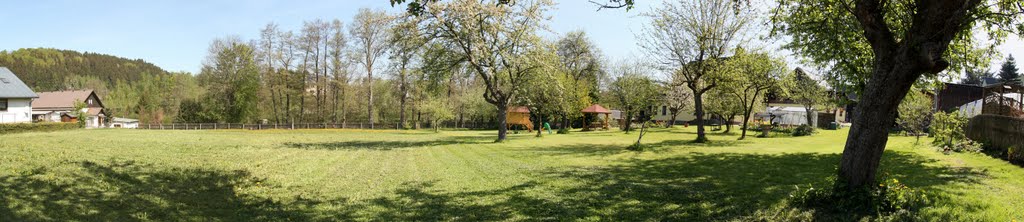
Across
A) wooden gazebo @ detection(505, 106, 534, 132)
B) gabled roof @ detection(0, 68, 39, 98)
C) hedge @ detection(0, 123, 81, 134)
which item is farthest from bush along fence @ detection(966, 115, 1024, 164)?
gabled roof @ detection(0, 68, 39, 98)

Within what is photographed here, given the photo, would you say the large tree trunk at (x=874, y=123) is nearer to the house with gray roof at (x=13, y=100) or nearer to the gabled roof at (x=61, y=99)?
the house with gray roof at (x=13, y=100)

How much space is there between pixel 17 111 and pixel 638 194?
5238 centimetres

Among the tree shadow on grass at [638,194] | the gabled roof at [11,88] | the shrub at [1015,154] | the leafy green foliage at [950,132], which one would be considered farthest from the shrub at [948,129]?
the gabled roof at [11,88]

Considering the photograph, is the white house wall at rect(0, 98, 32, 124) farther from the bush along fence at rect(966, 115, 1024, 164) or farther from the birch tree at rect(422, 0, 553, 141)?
the bush along fence at rect(966, 115, 1024, 164)

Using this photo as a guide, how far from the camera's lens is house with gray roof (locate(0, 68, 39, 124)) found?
39531 mm

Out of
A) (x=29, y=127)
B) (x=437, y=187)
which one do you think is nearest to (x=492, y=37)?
(x=437, y=187)

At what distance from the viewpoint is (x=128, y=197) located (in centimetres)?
718

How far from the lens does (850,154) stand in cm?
649

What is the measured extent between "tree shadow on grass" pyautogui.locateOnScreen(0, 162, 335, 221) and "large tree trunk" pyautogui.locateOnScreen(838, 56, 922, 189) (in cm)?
703

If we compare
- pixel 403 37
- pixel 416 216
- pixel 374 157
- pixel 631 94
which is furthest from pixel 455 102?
pixel 416 216

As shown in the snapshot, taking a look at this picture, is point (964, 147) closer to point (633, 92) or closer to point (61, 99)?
point (633, 92)

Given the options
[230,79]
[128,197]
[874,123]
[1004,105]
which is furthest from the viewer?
[230,79]

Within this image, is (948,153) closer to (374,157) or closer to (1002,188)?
(1002,188)

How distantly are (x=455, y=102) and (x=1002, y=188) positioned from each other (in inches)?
1889
